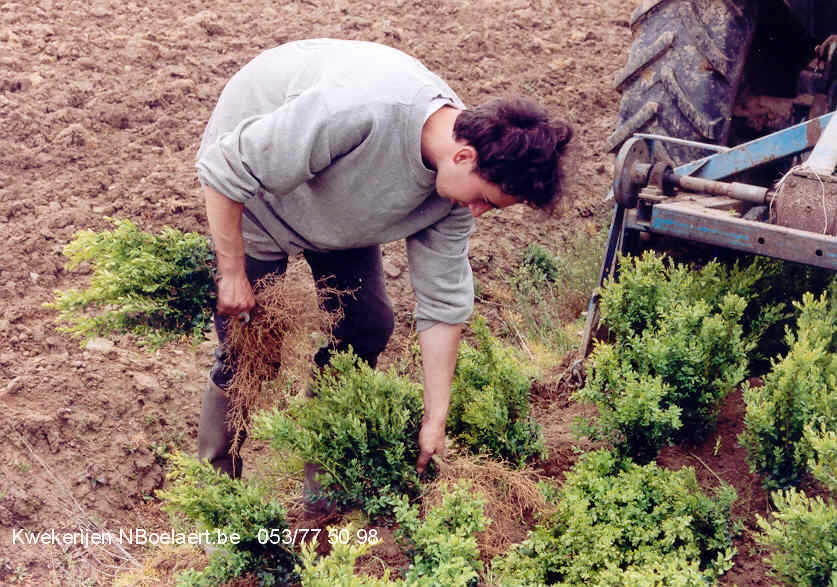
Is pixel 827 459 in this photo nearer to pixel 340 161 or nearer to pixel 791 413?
pixel 791 413

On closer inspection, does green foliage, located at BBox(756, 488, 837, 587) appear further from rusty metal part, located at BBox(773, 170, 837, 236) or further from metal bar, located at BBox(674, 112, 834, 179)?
metal bar, located at BBox(674, 112, 834, 179)

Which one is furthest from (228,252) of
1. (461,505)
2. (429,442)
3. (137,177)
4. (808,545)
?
(137,177)

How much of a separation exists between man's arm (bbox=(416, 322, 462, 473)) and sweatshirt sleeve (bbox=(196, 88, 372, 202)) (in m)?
0.75

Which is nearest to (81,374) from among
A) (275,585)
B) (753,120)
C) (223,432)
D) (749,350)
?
(223,432)

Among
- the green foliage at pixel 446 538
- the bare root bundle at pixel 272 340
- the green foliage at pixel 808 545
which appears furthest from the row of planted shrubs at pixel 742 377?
the bare root bundle at pixel 272 340

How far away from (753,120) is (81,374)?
354 centimetres

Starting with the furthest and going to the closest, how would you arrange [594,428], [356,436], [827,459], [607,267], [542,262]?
[542,262] < [607,267] < [594,428] < [356,436] < [827,459]

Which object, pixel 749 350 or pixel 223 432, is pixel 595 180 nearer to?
pixel 749 350

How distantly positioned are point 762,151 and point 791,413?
1153 mm

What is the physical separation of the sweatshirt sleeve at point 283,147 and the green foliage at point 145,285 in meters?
0.54

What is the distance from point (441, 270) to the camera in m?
2.88

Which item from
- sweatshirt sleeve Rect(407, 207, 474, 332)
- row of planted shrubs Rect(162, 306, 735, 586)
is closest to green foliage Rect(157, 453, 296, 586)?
row of planted shrubs Rect(162, 306, 735, 586)

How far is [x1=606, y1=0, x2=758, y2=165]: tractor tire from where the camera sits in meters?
3.83

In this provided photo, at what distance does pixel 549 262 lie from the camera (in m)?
5.17
